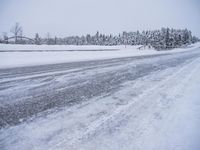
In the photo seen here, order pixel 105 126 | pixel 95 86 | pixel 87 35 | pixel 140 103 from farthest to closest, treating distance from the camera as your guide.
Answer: pixel 87 35, pixel 95 86, pixel 140 103, pixel 105 126

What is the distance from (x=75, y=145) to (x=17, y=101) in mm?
3351

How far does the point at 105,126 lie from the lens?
4340 mm

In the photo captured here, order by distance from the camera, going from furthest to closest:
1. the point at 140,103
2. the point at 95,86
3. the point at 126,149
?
the point at 95,86
the point at 140,103
the point at 126,149

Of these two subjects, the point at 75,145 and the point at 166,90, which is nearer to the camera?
the point at 75,145

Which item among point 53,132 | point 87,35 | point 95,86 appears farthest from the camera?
point 87,35

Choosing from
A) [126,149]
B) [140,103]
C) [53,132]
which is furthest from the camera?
[140,103]

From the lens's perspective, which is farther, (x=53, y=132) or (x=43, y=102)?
(x=43, y=102)

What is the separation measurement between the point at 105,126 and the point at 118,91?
327 centimetres

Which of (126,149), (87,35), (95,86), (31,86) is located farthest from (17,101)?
(87,35)

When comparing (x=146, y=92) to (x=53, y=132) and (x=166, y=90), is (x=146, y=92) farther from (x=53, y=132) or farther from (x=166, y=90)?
(x=53, y=132)

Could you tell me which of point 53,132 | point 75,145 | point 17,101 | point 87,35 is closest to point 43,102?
point 17,101

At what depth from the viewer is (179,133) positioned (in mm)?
Result: 4082

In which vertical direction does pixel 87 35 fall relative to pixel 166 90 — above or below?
above

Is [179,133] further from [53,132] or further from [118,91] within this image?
[118,91]
